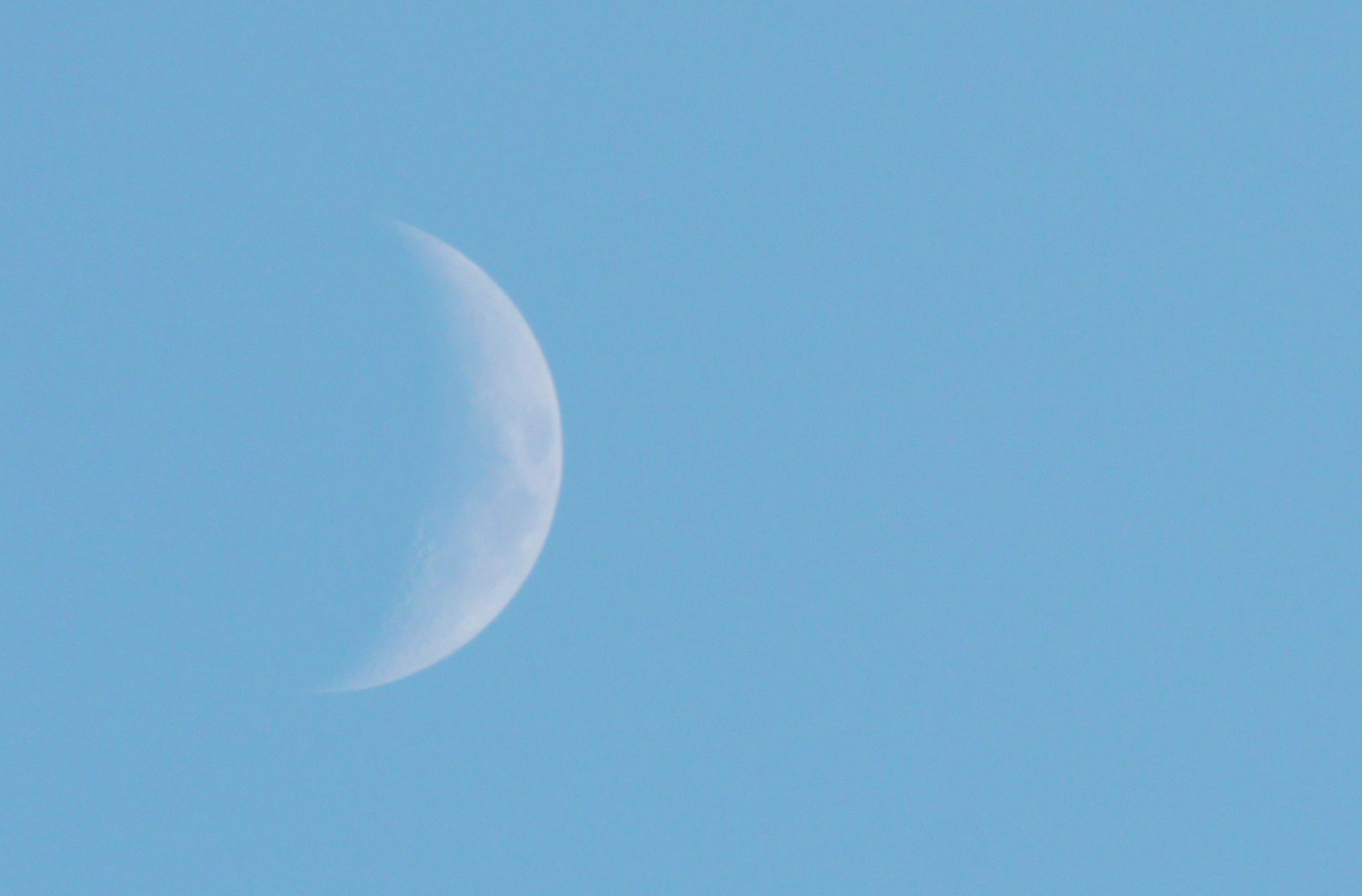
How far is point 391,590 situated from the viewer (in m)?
18.2

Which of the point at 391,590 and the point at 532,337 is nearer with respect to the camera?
the point at 391,590

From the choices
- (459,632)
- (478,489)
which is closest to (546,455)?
(478,489)

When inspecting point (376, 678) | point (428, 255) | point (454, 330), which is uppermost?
point (428, 255)

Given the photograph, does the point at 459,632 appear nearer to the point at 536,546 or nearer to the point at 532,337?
the point at 536,546

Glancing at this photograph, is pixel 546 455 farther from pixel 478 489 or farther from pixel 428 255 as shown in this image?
pixel 428 255

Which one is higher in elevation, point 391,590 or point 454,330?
point 454,330

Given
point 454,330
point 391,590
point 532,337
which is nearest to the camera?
point 391,590

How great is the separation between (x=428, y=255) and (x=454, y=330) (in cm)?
151

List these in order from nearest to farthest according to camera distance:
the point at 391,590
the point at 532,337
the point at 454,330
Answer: the point at 391,590
the point at 454,330
the point at 532,337

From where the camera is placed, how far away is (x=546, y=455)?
19234 millimetres

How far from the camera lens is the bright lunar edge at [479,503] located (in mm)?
18422

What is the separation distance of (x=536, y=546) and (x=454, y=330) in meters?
2.79

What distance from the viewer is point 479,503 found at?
61.1 ft

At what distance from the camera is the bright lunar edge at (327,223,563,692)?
60.4 ft
